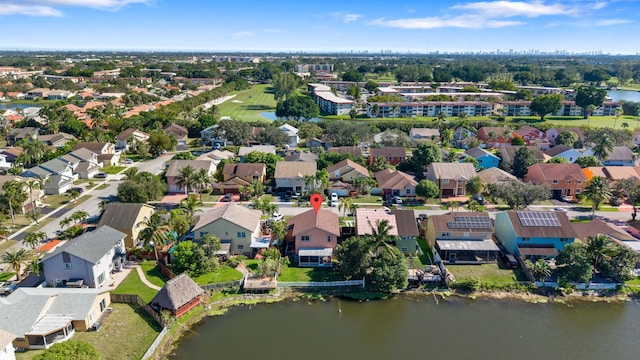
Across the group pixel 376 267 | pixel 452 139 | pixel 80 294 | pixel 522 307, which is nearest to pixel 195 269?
pixel 80 294

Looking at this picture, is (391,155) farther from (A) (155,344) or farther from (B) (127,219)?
(A) (155,344)

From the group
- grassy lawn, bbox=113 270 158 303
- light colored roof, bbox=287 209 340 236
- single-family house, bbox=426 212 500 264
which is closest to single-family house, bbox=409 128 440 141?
single-family house, bbox=426 212 500 264

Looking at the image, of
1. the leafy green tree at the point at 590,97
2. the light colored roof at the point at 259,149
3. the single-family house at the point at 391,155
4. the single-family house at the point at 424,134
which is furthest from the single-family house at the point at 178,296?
the leafy green tree at the point at 590,97

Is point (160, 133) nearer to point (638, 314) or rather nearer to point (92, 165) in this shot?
point (92, 165)

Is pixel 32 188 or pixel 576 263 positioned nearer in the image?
pixel 576 263

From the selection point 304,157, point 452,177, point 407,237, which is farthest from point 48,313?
point 452,177

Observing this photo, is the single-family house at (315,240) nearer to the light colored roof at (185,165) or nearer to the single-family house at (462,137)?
the light colored roof at (185,165)
